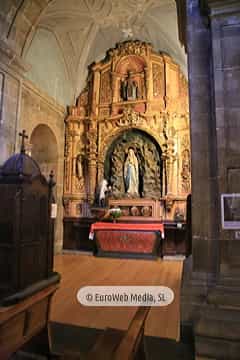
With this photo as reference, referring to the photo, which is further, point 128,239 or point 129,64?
point 129,64

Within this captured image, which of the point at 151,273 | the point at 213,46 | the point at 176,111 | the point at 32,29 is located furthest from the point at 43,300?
the point at 176,111

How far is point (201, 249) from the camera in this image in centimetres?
243

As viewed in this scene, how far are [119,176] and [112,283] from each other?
4449mm

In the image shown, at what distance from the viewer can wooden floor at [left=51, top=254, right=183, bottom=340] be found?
117 inches

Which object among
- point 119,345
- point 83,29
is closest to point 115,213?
point 119,345

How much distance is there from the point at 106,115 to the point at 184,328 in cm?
752

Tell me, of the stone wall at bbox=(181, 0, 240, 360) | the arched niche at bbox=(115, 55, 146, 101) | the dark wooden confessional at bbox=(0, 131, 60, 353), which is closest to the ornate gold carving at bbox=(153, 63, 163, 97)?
the arched niche at bbox=(115, 55, 146, 101)

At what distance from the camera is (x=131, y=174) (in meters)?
8.14

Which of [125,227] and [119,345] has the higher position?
[125,227]

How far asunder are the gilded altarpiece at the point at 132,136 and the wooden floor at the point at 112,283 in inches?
78.0

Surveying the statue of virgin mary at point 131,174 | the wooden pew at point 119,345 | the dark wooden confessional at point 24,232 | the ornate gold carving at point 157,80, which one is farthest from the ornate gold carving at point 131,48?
the wooden pew at point 119,345

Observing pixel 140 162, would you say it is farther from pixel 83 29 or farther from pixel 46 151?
pixel 83 29

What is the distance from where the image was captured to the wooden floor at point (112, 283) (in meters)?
2.98

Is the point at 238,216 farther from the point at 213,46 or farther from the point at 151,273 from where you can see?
the point at 151,273
